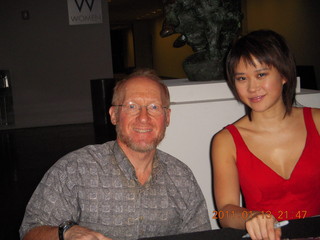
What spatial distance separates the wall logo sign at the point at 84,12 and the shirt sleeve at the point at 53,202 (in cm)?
798

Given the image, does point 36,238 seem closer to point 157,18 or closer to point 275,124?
point 275,124

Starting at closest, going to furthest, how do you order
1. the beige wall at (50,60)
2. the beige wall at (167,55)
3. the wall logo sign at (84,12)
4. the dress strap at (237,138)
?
the dress strap at (237,138)
the beige wall at (50,60)
the wall logo sign at (84,12)
the beige wall at (167,55)

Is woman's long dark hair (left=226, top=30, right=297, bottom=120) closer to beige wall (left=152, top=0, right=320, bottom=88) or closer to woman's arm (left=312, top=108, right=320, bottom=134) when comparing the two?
woman's arm (left=312, top=108, right=320, bottom=134)

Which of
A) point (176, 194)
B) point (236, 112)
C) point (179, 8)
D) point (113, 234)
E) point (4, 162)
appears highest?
point (179, 8)

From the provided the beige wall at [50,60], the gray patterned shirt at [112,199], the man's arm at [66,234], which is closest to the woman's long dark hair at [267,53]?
the gray patterned shirt at [112,199]

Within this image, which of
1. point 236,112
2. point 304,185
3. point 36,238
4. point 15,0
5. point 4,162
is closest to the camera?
point 36,238

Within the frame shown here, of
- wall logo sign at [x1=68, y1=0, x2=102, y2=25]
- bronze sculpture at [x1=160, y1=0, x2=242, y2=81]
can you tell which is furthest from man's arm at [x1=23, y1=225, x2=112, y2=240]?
wall logo sign at [x1=68, y1=0, x2=102, y2=25]

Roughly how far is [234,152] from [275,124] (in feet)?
0.84

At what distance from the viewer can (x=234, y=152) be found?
1.82m

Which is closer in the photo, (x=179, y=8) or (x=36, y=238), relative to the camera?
(x=36, y=238)

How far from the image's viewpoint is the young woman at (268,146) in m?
1.74

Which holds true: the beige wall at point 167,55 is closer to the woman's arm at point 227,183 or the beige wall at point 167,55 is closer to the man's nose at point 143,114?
the woman's arm at point 227,183

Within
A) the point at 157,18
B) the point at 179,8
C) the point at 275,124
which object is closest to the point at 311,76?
the point at 179,8

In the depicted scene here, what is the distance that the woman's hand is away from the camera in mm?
1135
